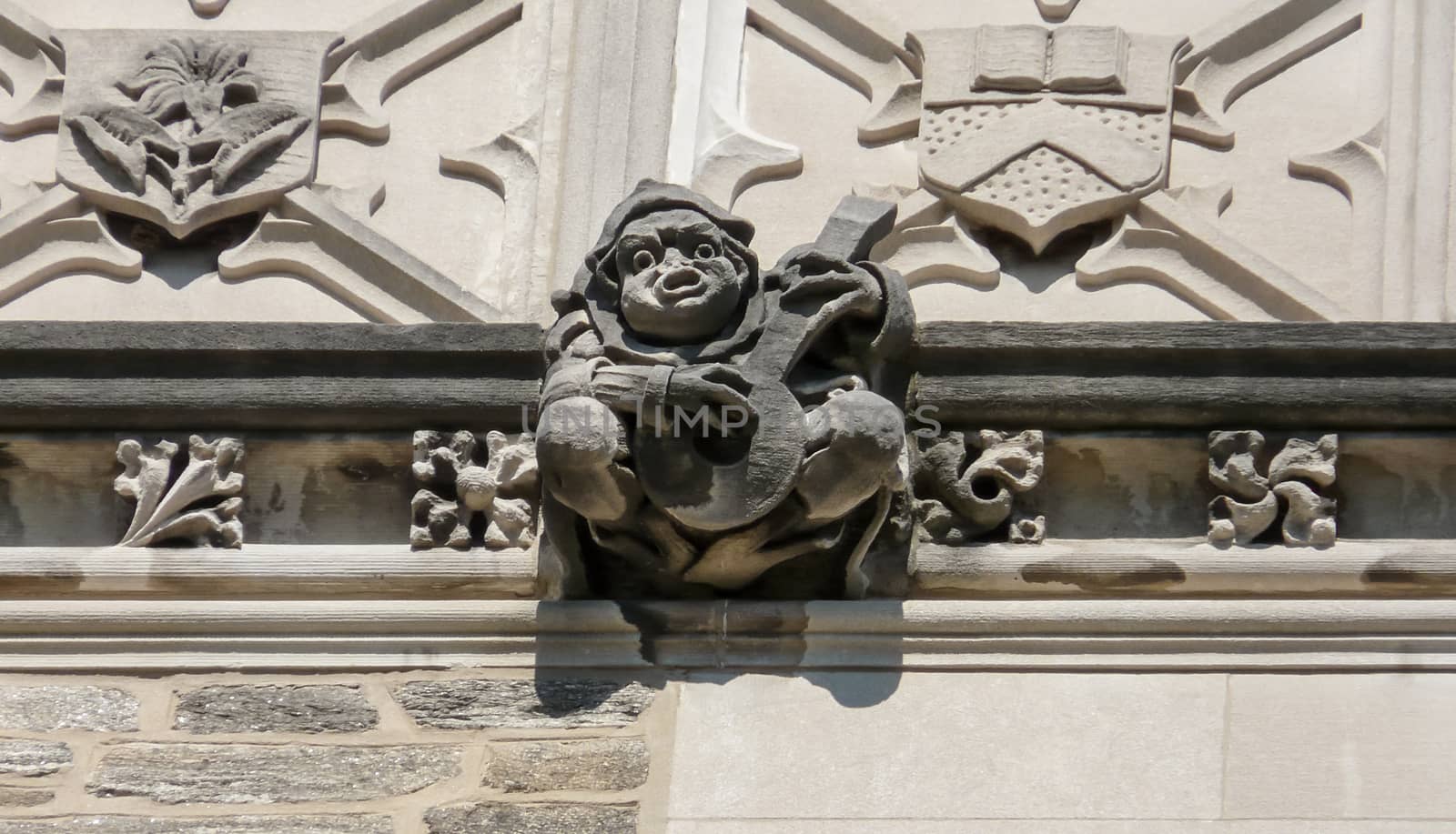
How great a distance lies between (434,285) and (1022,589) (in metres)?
1.08

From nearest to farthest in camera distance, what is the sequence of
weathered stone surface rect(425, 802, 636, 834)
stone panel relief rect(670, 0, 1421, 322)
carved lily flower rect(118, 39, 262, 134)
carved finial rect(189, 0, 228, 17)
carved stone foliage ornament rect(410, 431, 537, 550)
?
weathered stone surface rect(425, 802, 636, 834) → carved stone foliage ornament rect(410, 431, 537, 550) → stone panel relief rect(670, 0, 1421, 322) → carved lily flower rect(118, 39, 262, 134) → carved finial rect(189, 0, 228, 17)

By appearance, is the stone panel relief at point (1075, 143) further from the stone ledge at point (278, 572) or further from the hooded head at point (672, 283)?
the stone ledge at point (278, 572)

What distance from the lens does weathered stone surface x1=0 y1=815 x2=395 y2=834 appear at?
4.05m

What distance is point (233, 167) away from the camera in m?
4.82

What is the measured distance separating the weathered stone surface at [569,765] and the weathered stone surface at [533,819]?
0.04 metres

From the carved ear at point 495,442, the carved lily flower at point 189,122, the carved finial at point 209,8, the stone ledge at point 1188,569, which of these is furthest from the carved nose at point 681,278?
the carved finial at point 209,8

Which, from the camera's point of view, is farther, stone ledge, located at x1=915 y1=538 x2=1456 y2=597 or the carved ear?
the carved ear

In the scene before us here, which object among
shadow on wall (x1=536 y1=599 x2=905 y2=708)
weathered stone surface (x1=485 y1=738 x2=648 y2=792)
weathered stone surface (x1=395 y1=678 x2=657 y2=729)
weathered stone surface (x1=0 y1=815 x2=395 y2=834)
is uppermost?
shadow on wall (x1=536 y1=599 x2=905 y2=708)

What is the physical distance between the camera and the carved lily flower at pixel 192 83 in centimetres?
489

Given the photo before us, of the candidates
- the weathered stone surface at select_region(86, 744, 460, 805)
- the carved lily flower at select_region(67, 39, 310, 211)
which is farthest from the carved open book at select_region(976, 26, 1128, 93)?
the weathered stone surface at select_region(86, 744, 460, 805)

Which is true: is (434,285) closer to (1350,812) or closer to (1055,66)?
(1055,66)

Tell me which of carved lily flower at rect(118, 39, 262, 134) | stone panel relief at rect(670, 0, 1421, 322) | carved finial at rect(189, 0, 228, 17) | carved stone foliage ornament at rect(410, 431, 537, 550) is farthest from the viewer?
carved finial at rect(189, 0, 228, 17)

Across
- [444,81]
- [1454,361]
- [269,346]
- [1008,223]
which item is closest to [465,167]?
[444,81]

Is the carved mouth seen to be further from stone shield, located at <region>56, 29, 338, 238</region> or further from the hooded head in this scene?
stone shield, located at <region>56, 29, 338, 238</region>
